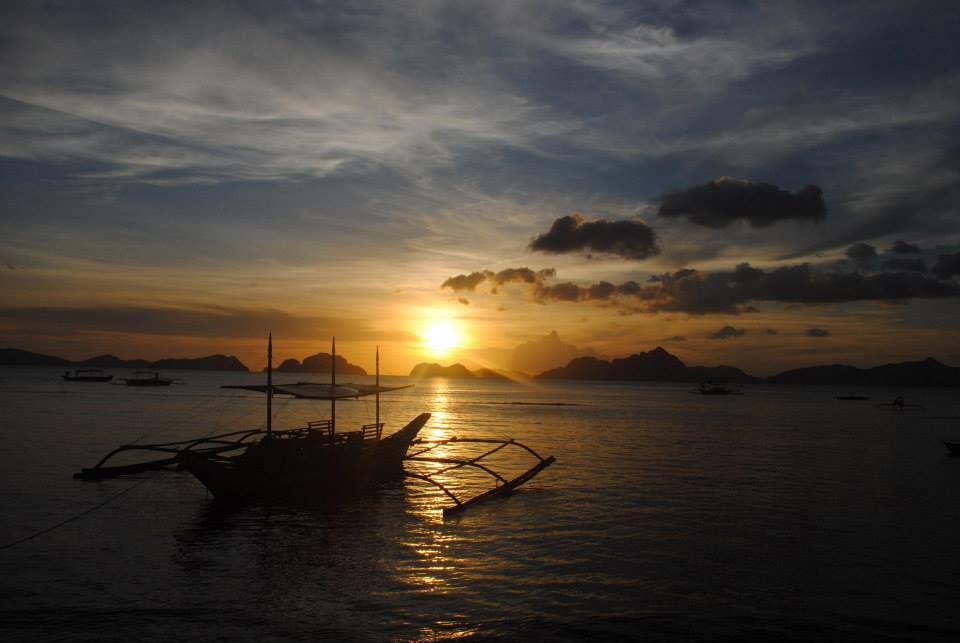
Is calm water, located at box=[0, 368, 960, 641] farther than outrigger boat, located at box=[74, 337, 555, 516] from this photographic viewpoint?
No

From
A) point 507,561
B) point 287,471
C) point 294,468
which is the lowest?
point 507,561

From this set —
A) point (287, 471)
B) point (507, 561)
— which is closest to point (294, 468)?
point (287, 471)

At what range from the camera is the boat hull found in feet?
113

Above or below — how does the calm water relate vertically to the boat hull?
below

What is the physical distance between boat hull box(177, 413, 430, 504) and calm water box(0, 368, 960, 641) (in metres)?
1.88

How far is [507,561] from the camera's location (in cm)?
2522

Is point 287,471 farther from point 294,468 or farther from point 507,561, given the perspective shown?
point 507,561

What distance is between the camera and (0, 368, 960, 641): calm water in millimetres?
19031

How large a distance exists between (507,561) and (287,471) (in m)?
15.4

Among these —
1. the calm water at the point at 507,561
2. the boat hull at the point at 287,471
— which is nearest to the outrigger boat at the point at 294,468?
the boat hull at the point at 287,471

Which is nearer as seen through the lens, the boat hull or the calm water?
the calm water

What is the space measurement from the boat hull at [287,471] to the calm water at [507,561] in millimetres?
1878

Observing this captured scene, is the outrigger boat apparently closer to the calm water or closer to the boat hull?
the boat hull

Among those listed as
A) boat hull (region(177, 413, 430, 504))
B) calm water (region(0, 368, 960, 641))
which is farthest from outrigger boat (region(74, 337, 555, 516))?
calm water (region(0, 368, 960, 641))
